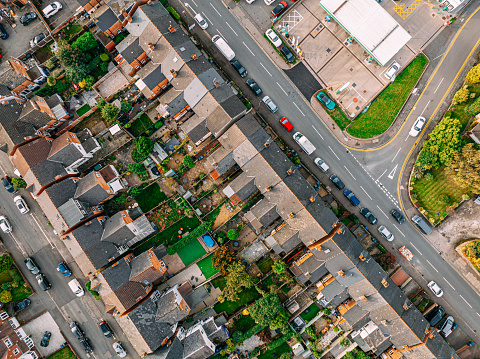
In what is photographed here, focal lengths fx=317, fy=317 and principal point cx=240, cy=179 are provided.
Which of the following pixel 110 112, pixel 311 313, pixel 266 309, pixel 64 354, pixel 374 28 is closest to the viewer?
pixel 266 309

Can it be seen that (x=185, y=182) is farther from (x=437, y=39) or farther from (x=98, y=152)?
(x=437, y=39)

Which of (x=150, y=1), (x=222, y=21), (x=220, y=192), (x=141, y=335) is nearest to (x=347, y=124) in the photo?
(x=220, y=192)

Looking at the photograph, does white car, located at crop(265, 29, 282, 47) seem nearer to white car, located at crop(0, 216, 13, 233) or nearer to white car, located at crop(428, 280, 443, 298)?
white car, located at crop(428, 280, 443, 298)

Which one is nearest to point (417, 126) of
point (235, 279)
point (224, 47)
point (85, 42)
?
point (224, 47)

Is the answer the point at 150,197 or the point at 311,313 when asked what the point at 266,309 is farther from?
the point at 150,197

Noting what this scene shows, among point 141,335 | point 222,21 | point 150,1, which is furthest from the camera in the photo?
point 222,21

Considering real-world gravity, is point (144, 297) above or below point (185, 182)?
below

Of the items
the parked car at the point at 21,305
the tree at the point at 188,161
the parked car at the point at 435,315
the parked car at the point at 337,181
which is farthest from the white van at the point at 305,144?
the parked car at the point at 21,305
